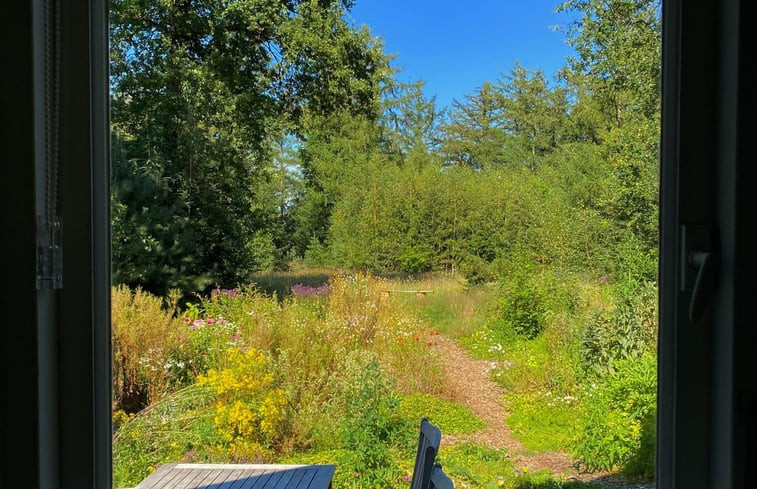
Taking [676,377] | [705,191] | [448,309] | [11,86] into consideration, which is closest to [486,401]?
[448,309]

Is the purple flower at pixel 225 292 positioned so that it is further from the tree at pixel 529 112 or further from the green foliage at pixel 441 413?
the tree at pixel 529 112

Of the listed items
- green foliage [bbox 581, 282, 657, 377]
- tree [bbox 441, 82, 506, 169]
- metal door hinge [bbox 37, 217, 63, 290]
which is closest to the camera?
metal door hinge [bbox 37, 217, 63, 290]

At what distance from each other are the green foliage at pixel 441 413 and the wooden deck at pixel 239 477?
0.22 metres

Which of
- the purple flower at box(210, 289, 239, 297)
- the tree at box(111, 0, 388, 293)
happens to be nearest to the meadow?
the purple flower at box(210, 289, 239, 297)

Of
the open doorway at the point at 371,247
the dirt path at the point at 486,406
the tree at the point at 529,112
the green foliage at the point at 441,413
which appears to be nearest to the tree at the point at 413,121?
the open doorway at the point at 371,247

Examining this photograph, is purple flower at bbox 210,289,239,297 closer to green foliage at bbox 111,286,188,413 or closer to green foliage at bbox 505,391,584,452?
green foliage at bbox 111,286,188,413

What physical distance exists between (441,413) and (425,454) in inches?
7.4

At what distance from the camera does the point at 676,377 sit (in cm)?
75

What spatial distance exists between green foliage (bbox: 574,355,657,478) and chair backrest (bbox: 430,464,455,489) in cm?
35

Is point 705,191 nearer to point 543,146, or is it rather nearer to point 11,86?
point 543,146

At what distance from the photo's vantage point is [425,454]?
1018mm

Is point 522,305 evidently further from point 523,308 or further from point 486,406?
point 486,406

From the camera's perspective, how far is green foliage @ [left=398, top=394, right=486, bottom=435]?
118 cm

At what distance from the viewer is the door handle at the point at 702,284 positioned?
0.71m
